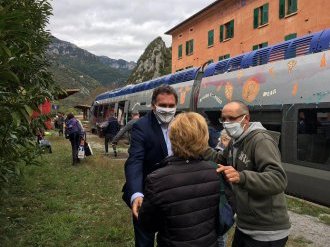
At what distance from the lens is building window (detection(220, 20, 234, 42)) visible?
32.3 metres

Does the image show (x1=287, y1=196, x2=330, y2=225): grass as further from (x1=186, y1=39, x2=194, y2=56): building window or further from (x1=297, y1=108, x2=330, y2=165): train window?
(x1=186, y1=39, x2=194, y2=56): building window

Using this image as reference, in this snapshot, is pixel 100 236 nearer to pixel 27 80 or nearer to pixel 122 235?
pixel 122 235

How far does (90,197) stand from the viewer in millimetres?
8945

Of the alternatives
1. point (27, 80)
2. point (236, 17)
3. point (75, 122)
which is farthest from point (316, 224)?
point (236, 17)

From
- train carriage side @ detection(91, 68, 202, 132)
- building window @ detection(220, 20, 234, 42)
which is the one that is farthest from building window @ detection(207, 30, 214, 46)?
train carriage side @ detection(91, 68, 202, 132)

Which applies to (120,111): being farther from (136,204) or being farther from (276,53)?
(136,204)

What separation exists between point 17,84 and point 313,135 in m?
5.63

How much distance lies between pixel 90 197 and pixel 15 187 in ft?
6.12

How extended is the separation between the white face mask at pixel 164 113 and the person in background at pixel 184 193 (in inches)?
30.9

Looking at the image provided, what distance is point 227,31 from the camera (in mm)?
33094

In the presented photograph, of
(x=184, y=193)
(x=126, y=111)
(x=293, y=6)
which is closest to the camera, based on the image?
(x=184, y=193)

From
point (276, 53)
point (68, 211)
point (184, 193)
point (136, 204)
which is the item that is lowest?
point (68, 211)

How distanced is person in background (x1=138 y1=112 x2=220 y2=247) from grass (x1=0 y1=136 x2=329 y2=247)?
8.12ft

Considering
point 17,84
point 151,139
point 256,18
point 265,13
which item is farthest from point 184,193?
point 256,18
